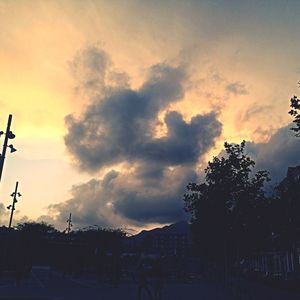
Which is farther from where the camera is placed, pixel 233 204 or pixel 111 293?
pixel 233 204

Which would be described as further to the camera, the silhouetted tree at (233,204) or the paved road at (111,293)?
the silhouetted tree at (233,204)

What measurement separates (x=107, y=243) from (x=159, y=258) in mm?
19205

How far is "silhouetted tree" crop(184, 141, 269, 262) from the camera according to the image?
3381 centimetres

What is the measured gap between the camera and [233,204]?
3466 cm

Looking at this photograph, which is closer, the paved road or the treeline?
Answer: the paved road

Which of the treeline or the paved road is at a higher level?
the treeline

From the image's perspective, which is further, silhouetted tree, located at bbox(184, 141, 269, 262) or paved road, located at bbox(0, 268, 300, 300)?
silhouetted tree, located at bbox(184, 141, 269, 262)

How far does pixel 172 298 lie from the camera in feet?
64.6

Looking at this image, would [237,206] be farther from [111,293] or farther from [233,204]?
[111,293]

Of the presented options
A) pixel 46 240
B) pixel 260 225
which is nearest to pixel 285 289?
pixel 260 225

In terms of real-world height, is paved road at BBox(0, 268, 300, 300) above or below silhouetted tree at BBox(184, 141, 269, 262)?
below

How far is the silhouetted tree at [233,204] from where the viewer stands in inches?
1331

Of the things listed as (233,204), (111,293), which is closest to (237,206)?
(233,204)

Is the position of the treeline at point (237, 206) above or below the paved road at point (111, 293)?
above
